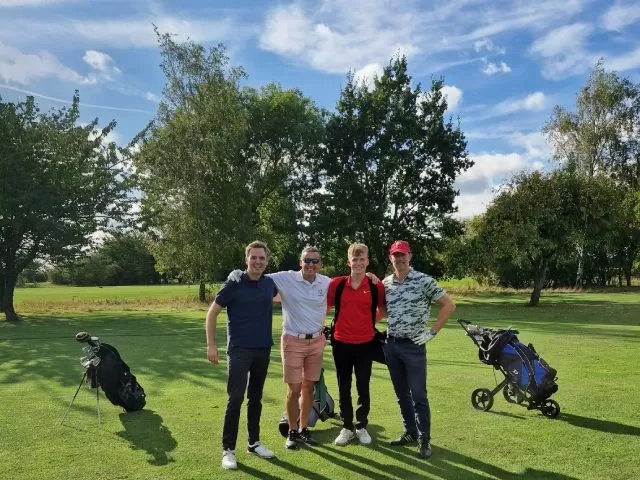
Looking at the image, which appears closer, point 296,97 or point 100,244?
point 100,244

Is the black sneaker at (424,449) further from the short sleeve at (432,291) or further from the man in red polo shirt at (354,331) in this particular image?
the short sleeve at (432,291)

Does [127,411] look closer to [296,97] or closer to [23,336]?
[23,336]

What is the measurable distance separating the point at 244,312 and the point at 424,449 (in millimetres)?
2070

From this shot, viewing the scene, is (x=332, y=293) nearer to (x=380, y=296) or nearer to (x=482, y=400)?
(x=380, y=296)

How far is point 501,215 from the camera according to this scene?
28422 mm

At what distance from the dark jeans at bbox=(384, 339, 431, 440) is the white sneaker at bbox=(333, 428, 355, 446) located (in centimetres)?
55

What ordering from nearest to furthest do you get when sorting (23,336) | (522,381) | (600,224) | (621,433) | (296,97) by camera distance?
(621,433)
(522,381)
(23,336)
(600,224)
(296,97)

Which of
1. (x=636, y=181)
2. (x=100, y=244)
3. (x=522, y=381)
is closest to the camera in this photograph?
(x=522, y=381)

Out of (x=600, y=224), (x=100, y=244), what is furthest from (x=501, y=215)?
(x=100, y=244)

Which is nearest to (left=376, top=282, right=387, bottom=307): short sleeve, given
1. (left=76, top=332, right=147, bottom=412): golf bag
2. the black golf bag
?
the black golf bag

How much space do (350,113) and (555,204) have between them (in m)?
12.6

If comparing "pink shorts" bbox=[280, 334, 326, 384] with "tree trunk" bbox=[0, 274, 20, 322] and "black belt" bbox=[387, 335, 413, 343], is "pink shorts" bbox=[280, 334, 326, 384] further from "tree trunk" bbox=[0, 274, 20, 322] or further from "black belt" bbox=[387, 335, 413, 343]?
"tree trunk" bbox=[0, 274, 20, 322]

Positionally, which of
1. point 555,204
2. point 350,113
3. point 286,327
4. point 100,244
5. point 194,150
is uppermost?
point 350,113

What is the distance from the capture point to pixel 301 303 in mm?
5461
